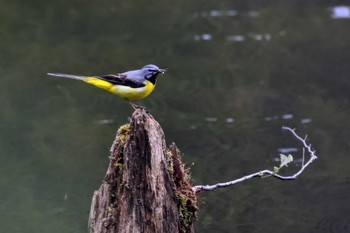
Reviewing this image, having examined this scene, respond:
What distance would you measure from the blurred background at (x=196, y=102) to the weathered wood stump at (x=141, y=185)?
3.31m

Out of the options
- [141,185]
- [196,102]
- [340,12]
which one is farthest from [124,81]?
[340,12]

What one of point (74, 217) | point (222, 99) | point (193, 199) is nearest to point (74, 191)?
point (74, 217)

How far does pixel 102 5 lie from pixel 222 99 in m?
5.01

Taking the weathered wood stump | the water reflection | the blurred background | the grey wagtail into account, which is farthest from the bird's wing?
the water reflection

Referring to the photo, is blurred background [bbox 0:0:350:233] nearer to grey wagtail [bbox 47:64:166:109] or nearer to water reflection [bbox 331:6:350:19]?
water reflection [bbox 331:6:350:19]

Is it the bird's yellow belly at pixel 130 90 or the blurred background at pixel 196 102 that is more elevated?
the blurred background at pixel 196 102

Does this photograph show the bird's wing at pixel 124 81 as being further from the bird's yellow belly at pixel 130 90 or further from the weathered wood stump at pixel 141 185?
the weathered wood stump at pixel 141 185

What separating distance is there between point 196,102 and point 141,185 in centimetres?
671

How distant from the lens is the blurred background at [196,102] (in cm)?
938

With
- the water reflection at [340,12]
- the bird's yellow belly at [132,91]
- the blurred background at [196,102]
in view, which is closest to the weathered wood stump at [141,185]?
the bird's yellow belly at [132,91]

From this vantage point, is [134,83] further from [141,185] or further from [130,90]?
[141,185]

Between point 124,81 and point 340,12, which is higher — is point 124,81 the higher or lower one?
the lower one

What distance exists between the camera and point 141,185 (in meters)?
5.36

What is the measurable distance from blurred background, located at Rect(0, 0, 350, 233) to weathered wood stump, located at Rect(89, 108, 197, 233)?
331 cm
